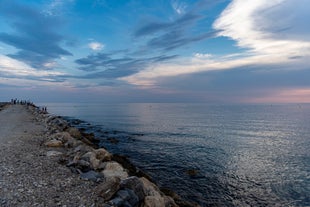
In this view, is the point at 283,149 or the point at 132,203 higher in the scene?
the point at 132,203

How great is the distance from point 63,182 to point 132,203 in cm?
292

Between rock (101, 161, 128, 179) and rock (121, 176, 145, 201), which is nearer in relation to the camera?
rock (121, 176, 145, 201)

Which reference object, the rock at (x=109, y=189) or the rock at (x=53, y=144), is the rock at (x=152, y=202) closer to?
the rock at (x=109, y=189)

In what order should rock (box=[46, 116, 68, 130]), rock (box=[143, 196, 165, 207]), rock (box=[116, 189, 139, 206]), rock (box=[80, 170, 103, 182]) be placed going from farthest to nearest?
rock (box=[46, 116, 68, 130]) → rock (box=[80, 170, 103, 182]) → rock (box=[143, 196, 165, 207]) → rock (box=[116, 189, 139, 206])

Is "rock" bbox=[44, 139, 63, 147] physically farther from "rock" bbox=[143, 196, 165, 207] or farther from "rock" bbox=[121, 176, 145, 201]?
"rock" bbox=[143, 196, 165, 207]

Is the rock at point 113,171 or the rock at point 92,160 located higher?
the rock at point 92,160

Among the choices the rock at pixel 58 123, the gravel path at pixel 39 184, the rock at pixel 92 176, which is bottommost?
the rock at pixel 58 123

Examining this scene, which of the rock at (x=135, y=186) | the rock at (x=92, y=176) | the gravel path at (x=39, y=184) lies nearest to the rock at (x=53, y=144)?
the gravel path at (x=39, y=184)

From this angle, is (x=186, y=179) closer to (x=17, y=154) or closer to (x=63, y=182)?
(x=63, y=182)

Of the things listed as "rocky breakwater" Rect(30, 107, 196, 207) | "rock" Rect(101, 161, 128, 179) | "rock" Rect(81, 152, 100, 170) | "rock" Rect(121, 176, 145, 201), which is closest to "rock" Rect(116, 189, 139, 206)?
"rocky breakwater" Rect(30, 107, 196, 207)

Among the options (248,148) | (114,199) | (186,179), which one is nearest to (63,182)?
(114,199)

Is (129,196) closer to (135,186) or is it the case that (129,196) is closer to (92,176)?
(135,186)

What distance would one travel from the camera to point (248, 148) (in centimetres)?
2562

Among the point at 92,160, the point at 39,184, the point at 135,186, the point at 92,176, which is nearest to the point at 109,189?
the point at 135,186
